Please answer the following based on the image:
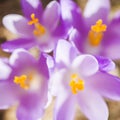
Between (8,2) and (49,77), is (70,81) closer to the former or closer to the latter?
(49,77)

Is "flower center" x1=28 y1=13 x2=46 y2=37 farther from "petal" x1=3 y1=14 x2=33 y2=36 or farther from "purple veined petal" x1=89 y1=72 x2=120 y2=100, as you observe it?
"purple veined petal" x1=89 y1=72 x2=120 y2=100

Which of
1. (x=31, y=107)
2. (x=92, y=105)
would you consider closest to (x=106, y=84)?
(x=92, y=105)

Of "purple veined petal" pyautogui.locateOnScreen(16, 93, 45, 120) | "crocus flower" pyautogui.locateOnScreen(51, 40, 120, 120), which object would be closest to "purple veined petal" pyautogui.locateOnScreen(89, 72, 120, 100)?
"crocus flower" pyautogui.locateOnScreen(51, 40, 120, 120)

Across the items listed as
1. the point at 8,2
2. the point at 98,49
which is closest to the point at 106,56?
the point at 98,49

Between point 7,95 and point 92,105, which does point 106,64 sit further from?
point 7,95

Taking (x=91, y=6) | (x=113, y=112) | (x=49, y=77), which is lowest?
(x=113, y=112)

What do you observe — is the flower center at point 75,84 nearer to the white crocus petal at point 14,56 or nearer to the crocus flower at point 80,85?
the crocus flower at point 80,85
